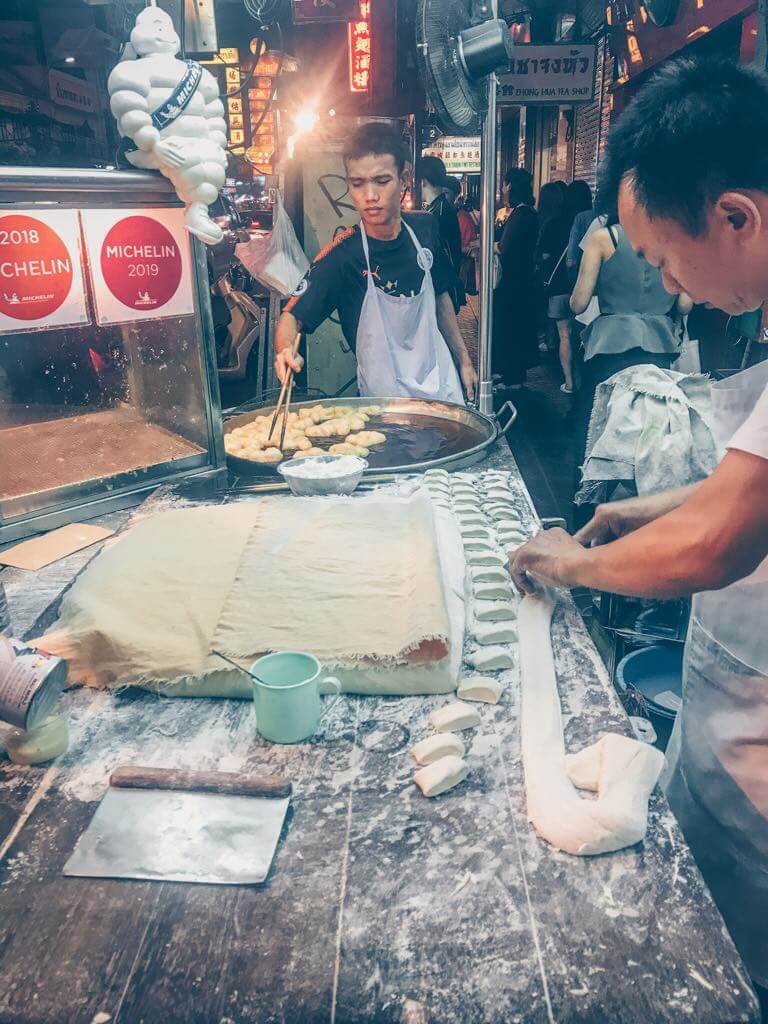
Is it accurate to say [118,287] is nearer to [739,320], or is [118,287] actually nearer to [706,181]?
[706,181]

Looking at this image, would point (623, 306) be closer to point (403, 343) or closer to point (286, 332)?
point (403, 343)

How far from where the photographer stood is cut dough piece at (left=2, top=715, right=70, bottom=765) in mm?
1408

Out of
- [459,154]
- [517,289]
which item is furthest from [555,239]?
[459,154]

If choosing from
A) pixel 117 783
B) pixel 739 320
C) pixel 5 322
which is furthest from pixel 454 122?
pixel 739 320

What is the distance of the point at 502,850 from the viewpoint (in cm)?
118

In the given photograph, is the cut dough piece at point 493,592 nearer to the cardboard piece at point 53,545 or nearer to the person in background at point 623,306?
the cardboard piece at point 53,545

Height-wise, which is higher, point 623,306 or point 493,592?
point 623,306

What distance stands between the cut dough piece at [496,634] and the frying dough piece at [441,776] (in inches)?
18.3

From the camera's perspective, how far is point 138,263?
258 centimetres

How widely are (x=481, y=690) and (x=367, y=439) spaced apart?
184 cm

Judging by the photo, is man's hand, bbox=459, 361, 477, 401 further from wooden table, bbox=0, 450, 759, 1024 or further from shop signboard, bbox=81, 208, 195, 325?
wooden table, bbox=0, 450, 759, 1024

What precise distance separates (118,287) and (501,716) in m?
1.97

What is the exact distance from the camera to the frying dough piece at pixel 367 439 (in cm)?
322

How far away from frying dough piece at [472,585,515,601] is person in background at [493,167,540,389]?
801 centimetres
